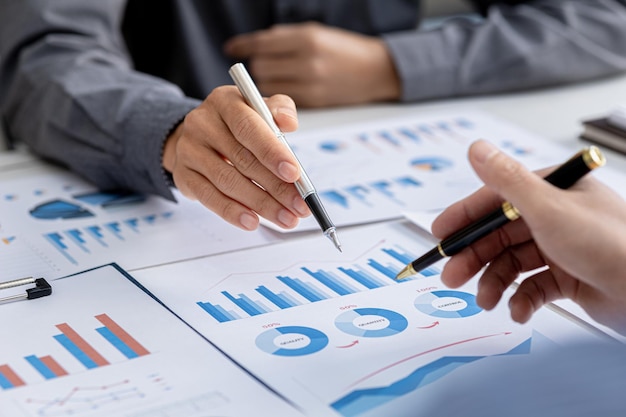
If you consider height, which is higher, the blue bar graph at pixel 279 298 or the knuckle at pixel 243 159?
the knuckle at pixel 243 159

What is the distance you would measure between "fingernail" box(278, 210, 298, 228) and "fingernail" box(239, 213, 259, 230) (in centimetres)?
3

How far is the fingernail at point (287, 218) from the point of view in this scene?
31.9 inches

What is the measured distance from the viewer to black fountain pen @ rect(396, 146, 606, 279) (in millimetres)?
638

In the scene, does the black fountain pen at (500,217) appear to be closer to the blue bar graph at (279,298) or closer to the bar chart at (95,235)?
the blue bar graph at (279,298)

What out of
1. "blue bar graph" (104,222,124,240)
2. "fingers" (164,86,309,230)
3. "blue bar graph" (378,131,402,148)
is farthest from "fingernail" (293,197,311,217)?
"blue bar graph" (378,131,402,148)

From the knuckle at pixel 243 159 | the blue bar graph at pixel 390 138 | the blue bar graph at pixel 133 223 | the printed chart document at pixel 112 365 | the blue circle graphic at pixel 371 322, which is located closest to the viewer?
the printed chart document at pixel 112 365

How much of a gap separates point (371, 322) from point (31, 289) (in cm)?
30

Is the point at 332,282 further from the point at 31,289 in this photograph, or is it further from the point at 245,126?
the point at 31,289

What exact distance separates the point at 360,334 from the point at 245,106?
26cm

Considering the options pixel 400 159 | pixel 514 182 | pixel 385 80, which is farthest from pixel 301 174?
pixel 385 80

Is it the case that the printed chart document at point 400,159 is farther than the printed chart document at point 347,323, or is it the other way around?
the printed chart document at point 400,159

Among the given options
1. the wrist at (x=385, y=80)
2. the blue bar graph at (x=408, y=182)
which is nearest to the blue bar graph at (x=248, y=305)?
the blue bar graph at (x=408, y=182)

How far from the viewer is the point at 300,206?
2.63 feet

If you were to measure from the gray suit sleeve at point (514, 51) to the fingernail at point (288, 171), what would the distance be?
591mm
